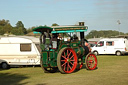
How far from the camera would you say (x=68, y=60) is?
11.5 m

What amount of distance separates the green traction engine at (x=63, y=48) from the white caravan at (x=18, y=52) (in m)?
2.78

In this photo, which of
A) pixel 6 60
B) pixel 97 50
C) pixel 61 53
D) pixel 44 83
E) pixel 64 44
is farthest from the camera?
pixel 97 50

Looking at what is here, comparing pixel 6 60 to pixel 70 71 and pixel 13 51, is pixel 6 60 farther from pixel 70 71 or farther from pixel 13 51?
pixel 70 71

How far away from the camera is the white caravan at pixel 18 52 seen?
1492cm

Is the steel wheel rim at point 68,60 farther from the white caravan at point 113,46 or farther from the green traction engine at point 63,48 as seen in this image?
the white caravan at point 113,46

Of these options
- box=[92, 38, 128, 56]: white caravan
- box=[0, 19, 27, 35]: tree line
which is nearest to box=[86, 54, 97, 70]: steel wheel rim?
box=[92, 38, 128, 56]: white caravan

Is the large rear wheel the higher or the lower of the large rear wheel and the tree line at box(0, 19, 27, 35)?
the lower

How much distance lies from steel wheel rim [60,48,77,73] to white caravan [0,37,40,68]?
361 cm

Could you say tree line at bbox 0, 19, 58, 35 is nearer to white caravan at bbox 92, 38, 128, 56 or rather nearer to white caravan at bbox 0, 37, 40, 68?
white caravan at bbox 92, 38, 128, 56

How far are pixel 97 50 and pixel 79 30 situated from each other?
15.9 metres

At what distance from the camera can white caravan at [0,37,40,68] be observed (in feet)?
49.0

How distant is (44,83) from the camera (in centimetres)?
902

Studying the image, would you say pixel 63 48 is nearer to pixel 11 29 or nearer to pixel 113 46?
pixel 113 46

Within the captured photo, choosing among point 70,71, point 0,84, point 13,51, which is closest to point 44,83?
point 0,84
